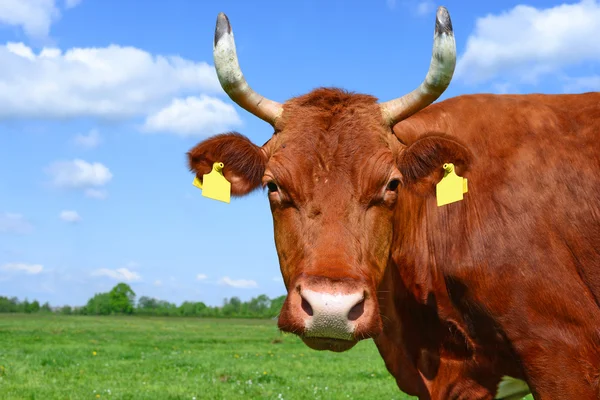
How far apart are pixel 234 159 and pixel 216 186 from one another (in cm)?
32

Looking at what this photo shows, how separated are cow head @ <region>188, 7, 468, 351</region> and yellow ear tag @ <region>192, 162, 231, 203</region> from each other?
3.0 inches

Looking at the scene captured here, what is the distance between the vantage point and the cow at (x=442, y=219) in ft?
17.2

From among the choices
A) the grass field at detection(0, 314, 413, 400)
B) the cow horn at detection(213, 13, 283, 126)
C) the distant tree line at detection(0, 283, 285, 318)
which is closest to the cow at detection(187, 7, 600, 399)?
the cow horn at detection(213, 13, 283, 126)

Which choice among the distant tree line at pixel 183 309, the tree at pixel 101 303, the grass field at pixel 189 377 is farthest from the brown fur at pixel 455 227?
the tree at pixel 101 303

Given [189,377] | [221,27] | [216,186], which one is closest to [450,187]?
[216,186]

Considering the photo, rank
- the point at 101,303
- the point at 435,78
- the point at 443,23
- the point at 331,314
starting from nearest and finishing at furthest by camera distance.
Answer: the point at 331,314 → the point at 443,23 → the point at 435,78 → the point at 101,303

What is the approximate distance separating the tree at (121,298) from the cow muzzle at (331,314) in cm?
12222

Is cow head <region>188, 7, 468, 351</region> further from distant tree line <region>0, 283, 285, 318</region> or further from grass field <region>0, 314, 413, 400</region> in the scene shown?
distant tree line <region>0, 283, 285, 318</region>

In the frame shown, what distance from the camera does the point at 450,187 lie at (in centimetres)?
598

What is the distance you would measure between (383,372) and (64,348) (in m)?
12.3

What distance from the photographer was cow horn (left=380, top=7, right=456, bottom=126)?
5.48m

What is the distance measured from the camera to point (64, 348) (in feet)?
77.4

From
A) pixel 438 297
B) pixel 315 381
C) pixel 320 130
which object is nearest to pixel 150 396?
pixel 315 381

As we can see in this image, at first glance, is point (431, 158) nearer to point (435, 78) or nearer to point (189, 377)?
point (435, 78)
